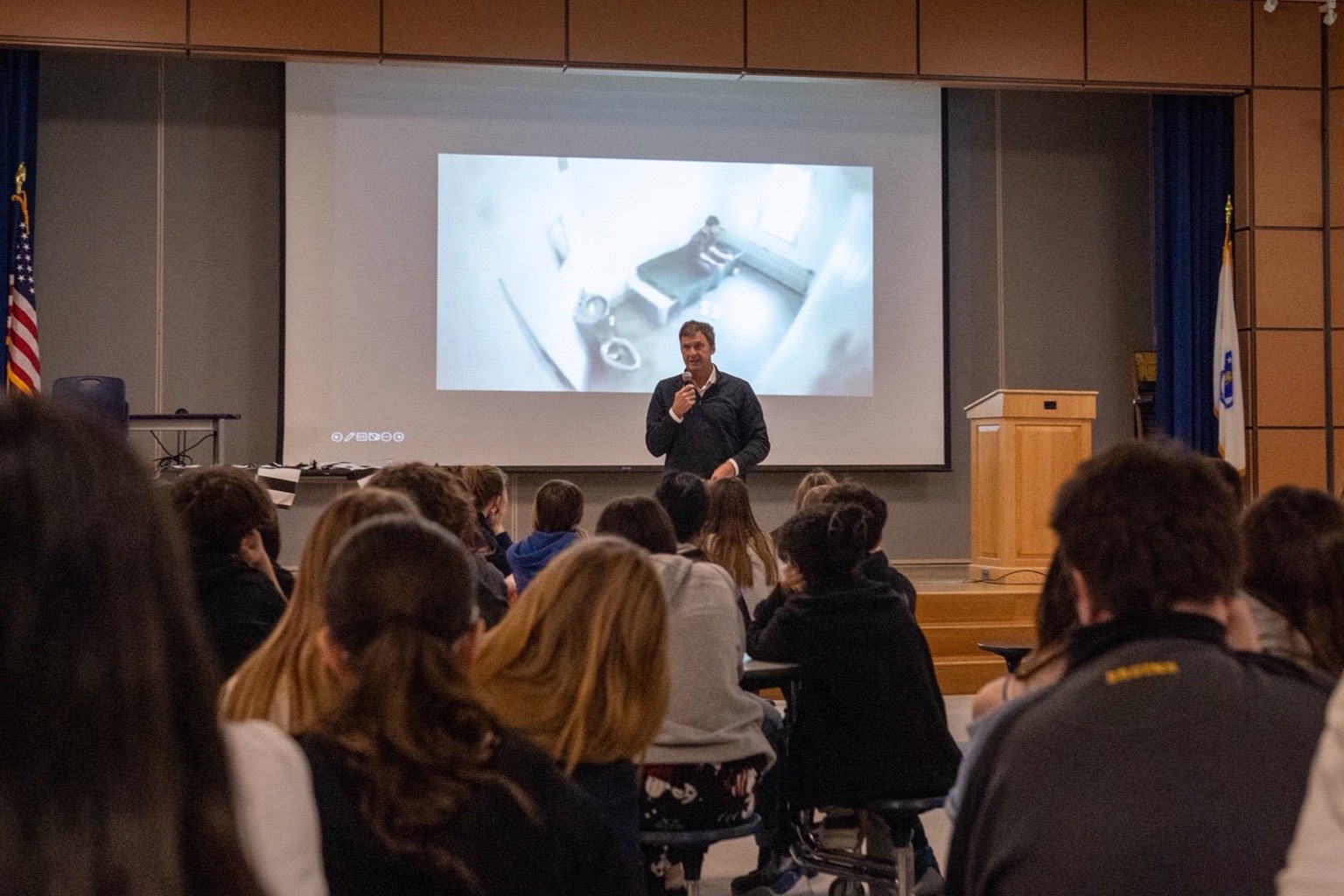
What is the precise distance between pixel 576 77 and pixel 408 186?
46.5 inches

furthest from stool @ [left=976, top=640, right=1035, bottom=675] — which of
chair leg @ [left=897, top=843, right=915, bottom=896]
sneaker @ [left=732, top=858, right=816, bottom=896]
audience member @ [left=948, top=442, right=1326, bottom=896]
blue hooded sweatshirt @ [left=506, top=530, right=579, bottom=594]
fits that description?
audience member @ [left=948, top=442, right=1326, bottom=896]

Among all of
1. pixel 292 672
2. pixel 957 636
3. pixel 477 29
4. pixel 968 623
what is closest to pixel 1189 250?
pixel 968 623

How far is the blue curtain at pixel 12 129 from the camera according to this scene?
7.50 metres

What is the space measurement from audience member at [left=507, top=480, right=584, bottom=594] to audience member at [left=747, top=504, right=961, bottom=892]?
0.86 metres

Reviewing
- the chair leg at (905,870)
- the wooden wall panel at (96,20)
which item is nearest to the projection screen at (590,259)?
the wooden wall panel at (96,20)

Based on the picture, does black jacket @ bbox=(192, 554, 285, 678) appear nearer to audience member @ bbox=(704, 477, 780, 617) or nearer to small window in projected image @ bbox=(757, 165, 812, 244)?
audience member @ bbox=(704, 477, 780, 617)

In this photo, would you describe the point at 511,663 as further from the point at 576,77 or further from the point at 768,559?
the point at 576,77

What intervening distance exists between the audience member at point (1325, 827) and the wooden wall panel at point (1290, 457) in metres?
7.85

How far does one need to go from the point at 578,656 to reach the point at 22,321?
6.58 meters

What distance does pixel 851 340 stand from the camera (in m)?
8.29

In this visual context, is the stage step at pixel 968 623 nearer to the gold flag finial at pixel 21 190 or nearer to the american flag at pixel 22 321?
the american flag at pixel 22 321

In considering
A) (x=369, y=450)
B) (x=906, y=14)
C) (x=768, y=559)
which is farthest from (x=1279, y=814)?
(x=906, y=14)

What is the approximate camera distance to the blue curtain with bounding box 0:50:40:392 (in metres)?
7.50

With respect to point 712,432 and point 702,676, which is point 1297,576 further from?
point 712,432
